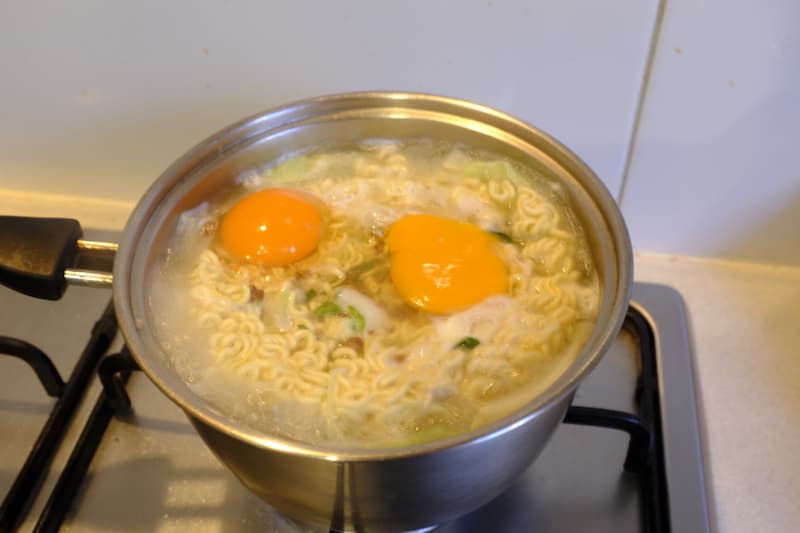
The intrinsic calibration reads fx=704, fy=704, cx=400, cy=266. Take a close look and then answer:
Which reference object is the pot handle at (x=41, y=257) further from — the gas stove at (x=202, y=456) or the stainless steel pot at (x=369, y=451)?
the gas stove at (x=202, y=456)

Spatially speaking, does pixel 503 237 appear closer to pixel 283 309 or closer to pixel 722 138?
pixel 283 309

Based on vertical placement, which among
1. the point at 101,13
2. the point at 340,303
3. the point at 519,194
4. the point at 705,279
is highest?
the point at 101,13

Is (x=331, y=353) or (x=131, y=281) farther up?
(x=131, y=281)

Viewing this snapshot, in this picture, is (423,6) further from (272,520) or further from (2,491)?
(2,491)

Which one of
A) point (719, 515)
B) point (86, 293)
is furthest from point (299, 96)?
point (719, 515)

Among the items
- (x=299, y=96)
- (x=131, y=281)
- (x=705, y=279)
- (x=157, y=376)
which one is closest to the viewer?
(x=157, y=376)

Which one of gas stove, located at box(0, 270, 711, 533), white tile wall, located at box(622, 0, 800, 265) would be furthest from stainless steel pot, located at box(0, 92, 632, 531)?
white tile wall, located at box(622, 0, 800, 265)

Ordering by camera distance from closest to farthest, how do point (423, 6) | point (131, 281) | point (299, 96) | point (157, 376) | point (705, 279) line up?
point (157, 376) → point (131, 281) → point (423, 6) → point (299, 96) → point (705, 279)

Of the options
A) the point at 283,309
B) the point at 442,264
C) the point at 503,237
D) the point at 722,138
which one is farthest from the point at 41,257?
the point at 722,138
